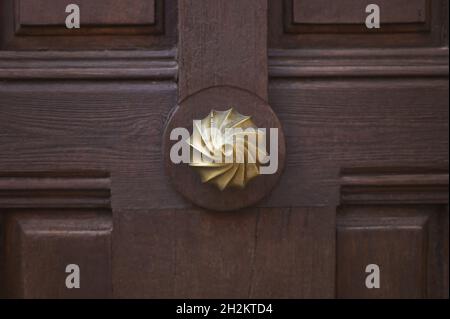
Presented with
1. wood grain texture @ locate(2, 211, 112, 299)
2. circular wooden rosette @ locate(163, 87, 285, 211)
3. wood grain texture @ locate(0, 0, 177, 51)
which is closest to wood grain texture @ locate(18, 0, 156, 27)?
wood grain texture @ locate(0, 0, 177, 51)

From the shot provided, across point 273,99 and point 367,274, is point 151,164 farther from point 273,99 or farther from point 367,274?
point 367,274

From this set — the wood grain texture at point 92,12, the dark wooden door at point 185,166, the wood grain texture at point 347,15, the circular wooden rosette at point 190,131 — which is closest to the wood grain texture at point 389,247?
the dark wooden door at point 185,166

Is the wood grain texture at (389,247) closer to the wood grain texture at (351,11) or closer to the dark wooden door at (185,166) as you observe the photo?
the dark wooden door at (185,166)

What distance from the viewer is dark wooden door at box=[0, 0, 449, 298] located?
693 millimetres

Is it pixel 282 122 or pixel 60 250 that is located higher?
pixel 282 122

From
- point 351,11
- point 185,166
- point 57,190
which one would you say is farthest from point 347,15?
point 57,190

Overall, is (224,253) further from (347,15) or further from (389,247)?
(347,15)

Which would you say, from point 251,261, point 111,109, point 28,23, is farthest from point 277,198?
point 28,23

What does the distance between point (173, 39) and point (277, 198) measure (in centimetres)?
22

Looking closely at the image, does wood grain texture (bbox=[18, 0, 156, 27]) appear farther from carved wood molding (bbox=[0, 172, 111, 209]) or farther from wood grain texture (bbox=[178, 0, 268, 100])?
carved wood molding (bbox=[0, 172, 111, 209])

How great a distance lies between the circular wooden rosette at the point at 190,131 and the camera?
685 mm

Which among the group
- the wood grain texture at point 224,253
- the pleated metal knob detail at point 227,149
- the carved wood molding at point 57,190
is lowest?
the wood grain texture at point 224,253

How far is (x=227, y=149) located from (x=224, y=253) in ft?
0.43

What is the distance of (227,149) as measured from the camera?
2.11ft
